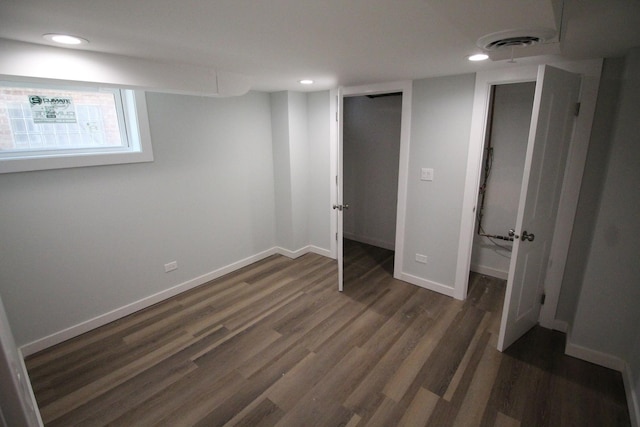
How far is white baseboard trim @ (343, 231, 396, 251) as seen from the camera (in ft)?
14.5

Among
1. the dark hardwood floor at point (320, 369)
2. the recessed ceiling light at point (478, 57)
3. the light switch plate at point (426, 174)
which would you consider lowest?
the dark hardwood floor at point (320, 369)

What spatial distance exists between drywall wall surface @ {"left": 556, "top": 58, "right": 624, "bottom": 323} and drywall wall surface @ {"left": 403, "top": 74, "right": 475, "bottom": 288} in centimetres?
86

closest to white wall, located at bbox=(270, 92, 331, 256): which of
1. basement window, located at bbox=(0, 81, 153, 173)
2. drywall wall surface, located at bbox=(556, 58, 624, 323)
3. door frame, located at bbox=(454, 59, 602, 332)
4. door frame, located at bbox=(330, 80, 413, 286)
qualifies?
door frame, located at bbox=(330, 80, 413, 286)

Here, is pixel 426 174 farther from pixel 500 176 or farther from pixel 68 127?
pixel 68 127

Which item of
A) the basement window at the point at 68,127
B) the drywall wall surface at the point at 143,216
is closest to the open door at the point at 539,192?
the drywall wall surface at the point at 143,216

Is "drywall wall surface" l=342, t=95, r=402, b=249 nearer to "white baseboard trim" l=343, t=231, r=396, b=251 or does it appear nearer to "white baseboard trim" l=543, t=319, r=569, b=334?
"white baseboard trim" l=343, t=231, r=396, b=251

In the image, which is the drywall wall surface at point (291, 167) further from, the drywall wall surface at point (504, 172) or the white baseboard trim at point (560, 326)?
the white baseboard trim at point (560, 326)

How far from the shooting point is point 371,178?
441 centimetres

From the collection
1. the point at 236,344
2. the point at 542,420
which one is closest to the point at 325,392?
the point at 236,344

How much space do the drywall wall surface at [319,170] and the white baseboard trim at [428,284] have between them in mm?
1157

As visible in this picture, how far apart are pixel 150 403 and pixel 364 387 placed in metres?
1.39

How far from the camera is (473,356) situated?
2.29 meters

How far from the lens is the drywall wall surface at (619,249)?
1932mm

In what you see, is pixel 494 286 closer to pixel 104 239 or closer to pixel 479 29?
pixel 479 29
